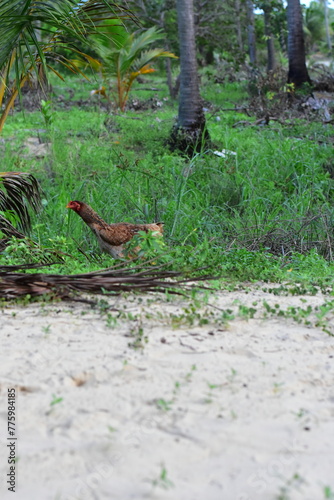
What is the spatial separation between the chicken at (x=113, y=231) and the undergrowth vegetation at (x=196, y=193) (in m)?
0.16

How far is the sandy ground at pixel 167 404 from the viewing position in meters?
1.70

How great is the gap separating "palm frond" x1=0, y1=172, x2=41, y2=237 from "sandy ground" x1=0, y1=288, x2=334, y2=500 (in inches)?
80.4

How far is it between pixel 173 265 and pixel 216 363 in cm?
157

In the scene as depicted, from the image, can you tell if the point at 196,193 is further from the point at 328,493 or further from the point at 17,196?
the point at 328,493

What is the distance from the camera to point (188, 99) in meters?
9.73

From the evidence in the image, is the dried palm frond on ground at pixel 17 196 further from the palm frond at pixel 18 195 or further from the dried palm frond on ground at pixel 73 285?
the dried palm frond on ground at pixel 73 285

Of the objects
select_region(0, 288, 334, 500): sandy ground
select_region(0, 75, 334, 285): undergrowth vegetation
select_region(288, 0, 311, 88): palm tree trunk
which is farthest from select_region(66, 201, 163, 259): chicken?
select_region(288, 0, 311, 88): palm tree trunk

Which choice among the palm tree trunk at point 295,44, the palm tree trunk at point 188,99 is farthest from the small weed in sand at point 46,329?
the palm tree trunk at point 295,44

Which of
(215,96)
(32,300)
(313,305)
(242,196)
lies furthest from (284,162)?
(215,96)

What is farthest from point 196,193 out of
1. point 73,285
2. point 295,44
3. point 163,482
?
point 295,44

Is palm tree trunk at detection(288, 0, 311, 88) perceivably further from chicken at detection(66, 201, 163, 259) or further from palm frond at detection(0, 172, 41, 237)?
chicken at detection(66, 201, 163, 259)

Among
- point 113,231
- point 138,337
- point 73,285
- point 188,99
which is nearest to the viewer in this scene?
point 138,337

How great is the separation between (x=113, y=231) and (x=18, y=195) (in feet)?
3.71

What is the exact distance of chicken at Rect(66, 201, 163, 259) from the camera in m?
4.41
